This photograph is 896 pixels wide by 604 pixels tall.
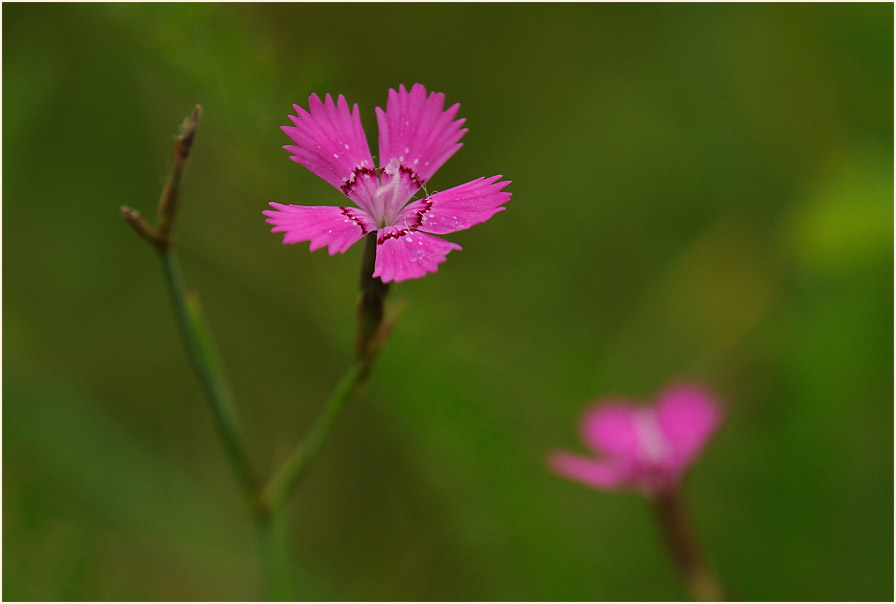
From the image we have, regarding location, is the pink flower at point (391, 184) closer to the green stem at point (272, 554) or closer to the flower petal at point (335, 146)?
the flower petal at point (335, 146)

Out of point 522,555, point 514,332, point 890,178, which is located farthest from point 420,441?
point 890,178

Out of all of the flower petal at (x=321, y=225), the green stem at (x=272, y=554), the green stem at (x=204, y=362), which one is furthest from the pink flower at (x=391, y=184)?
the green stem at (x=272, y=554)

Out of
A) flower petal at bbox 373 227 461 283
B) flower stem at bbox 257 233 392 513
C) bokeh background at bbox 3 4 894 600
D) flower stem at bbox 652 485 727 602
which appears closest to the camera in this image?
flower petal at bbox 373 227 461 283

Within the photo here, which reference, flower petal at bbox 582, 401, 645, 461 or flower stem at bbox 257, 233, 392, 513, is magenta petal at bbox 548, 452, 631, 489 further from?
flower stem at bbox 257, 233, 392, 513

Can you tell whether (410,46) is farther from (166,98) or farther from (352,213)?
(352,213)

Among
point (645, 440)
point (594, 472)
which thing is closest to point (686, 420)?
point (645, 440)

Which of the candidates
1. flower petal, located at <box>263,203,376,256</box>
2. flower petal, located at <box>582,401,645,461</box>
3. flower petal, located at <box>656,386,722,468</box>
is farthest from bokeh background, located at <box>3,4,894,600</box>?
flower petal, located at <box>263,203,376,256</box>

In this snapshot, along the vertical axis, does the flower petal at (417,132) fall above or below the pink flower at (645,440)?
above
